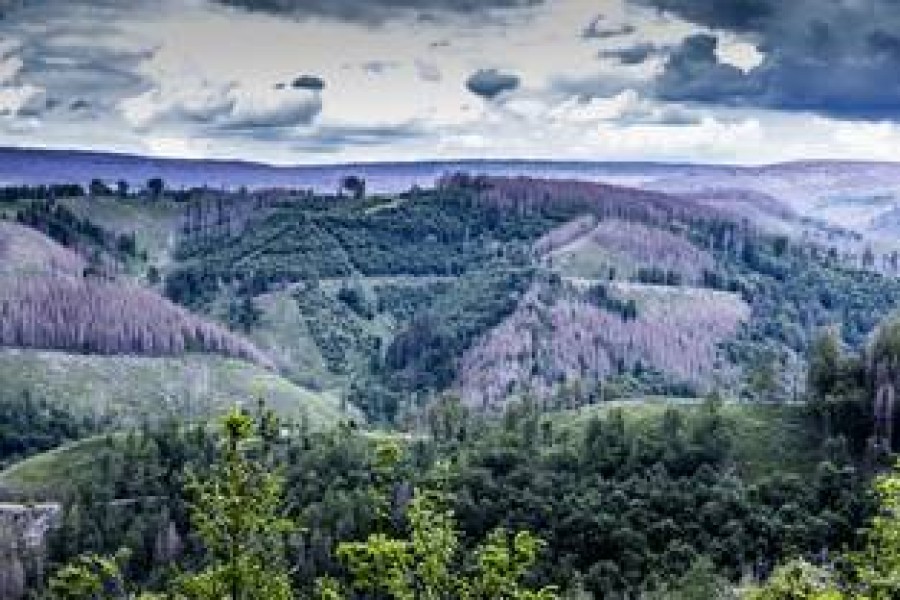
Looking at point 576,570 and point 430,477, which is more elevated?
point 430,477

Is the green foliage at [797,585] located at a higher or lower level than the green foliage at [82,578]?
higher

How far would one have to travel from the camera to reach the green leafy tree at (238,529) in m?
35.8

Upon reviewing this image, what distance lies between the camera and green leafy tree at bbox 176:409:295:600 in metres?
35.8

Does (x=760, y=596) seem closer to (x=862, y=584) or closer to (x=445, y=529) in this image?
(x=862, y=584)

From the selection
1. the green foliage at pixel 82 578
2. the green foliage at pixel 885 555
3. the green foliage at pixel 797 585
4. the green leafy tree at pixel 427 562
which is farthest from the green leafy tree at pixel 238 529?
the green foliage at pixel 885 555

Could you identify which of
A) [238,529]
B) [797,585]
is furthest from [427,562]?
[797,585]

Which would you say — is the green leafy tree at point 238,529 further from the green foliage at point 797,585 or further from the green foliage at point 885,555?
the green foliage at point 885,555

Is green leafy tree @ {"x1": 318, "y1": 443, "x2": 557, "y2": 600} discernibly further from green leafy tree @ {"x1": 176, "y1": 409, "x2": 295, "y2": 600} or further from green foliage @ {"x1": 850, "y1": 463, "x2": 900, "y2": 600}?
green foliage @ {"x1": 850, "y1": 463, "x2": 900, "y2": 600}

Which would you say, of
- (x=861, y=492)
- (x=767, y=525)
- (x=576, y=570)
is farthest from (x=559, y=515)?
(x=861, y=492)

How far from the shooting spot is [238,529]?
118 feet

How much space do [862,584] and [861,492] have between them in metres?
160

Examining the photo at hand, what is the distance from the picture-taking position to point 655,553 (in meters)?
184

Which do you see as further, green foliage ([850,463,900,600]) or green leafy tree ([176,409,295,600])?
green leafy tree ([176,409,295,600])

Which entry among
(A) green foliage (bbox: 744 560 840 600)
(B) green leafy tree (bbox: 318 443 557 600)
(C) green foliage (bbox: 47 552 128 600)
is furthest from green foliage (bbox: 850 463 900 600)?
(C) green foliage (bbox: 47 552 128 600)
